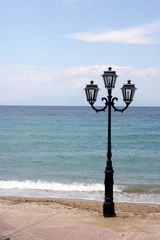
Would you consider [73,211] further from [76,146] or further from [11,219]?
[76,146]

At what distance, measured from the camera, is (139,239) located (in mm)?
11719

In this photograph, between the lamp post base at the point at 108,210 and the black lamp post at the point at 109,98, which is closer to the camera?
the black lamp post at the point at 109,98

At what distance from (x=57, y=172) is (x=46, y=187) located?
567cm

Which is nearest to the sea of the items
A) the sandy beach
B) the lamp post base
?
the sandy beach

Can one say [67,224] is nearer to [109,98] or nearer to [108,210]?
[108,210]

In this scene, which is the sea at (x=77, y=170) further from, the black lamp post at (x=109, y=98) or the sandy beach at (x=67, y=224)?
the black lamp post at (x=109, y=98)

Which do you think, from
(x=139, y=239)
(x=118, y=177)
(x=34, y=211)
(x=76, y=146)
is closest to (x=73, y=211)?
(x=34, y=211)

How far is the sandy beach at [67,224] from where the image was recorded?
39.7ft

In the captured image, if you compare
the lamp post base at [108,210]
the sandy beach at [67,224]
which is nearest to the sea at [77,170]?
the sandy beach at [67,224]

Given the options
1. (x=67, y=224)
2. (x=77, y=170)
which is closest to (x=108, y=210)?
(x=67, y=224)

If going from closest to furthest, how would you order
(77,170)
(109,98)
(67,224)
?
(67,224) < (109,98) < (77,170)

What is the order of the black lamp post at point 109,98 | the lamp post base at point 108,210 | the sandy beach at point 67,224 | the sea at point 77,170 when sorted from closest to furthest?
the sandy beach at point 67,224 < the black lamp post at point 109,98 < the lamp post base at point 108,210 < the sea at point 77,170

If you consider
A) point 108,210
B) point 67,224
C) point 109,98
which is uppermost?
point 109,98

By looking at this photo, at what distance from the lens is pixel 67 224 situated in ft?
43.6
